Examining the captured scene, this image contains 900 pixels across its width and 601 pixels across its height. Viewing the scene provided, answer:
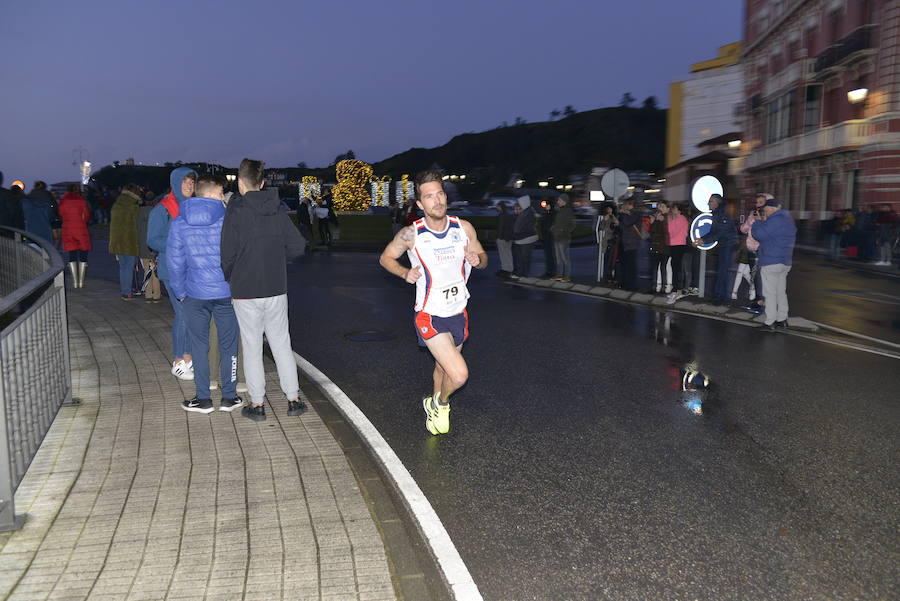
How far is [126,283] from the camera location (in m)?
12.5

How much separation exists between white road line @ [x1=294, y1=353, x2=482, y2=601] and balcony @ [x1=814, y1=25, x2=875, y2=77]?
3533 cm

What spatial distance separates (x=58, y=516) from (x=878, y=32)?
38140mm

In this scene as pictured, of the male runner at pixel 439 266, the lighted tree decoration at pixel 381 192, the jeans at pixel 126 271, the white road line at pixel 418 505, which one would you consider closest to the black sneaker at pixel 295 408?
the white road line at pixel 418 505

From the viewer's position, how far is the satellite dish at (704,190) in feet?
45.3

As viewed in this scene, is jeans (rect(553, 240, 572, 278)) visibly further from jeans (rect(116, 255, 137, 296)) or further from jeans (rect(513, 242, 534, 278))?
jeans (rect(116, 255, 137, 296))

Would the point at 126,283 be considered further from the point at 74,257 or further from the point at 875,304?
the point at 875,304

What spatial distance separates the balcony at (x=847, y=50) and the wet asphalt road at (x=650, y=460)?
30.0 meters

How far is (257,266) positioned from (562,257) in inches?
461

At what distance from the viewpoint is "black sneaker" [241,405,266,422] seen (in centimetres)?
602

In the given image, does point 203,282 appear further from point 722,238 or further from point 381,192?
point 381,192

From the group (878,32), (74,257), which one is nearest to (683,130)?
(878,32)

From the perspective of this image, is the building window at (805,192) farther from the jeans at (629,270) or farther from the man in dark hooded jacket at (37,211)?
the man in dark hooded jacket at (37,211)

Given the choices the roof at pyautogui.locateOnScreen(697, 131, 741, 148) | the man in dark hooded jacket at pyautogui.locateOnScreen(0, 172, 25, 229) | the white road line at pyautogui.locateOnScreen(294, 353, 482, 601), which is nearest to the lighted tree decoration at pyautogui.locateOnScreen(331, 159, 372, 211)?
the roof at pyautogui.locateOnScreen(697, 131, 741, 148)

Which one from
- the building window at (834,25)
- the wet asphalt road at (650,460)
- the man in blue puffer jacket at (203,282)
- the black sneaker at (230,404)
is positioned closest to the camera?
the wet asphalt road at (650,460)
